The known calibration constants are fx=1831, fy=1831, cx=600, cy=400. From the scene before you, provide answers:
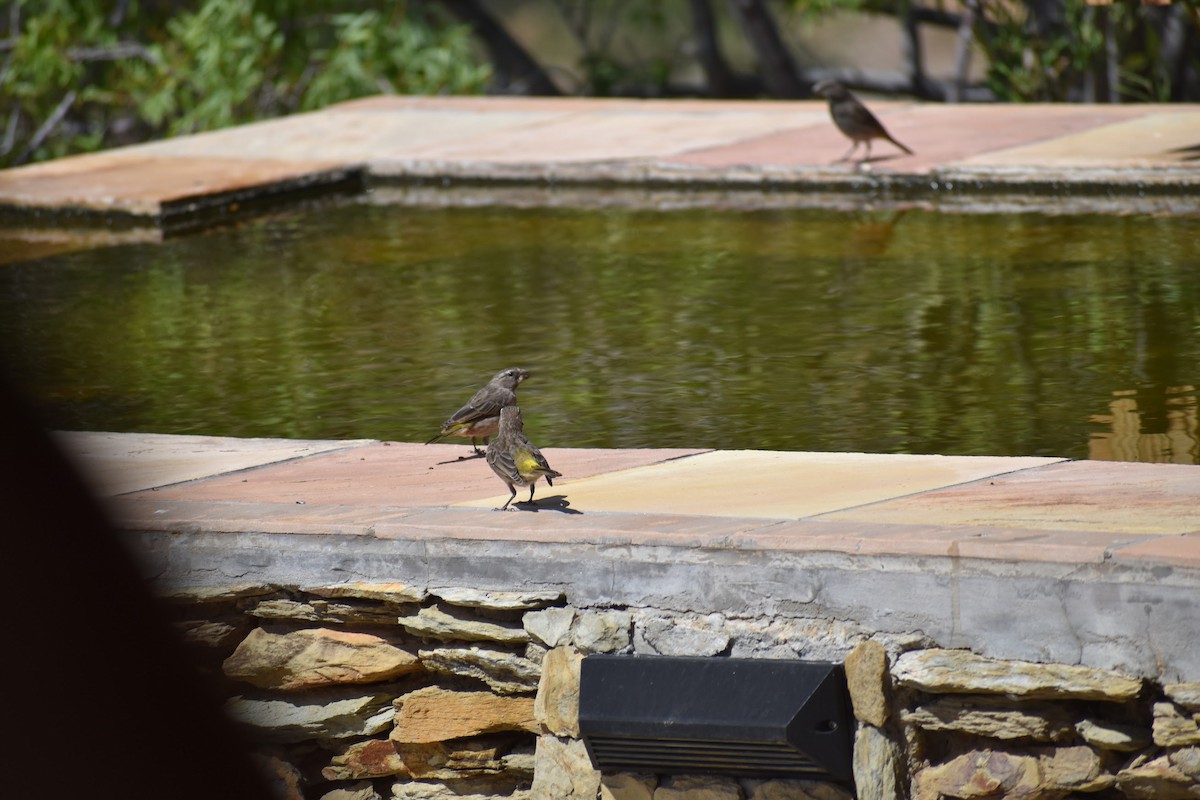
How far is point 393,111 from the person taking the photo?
11.3m

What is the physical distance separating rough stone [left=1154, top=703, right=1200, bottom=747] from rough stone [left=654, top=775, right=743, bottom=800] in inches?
32.2

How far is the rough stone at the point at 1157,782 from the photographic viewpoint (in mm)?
3193

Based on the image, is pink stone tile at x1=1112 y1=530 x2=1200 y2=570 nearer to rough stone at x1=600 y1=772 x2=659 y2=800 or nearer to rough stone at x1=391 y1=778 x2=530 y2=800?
rough stone at x1=600 y1=772 x2=659 y2=800

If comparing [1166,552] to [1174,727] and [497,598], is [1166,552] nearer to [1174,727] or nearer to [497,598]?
[1174,727]

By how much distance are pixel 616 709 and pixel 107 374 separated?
3.13m

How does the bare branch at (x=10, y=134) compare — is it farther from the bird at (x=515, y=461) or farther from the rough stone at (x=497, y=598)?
the rough stone at (x=497, y=598)

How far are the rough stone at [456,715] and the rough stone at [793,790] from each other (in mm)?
502

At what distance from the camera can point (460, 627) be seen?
3742 millimetres

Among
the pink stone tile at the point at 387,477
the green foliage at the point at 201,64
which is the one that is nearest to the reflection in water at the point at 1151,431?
the pink stone tile at the point at 387,477

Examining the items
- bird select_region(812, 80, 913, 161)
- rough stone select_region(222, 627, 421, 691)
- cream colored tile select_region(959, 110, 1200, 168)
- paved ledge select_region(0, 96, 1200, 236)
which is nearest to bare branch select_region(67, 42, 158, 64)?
paved ledge select_region(0, 96, 1200, 236)

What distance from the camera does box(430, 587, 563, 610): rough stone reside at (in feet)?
12.0

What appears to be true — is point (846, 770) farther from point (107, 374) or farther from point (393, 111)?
point (393, 111)

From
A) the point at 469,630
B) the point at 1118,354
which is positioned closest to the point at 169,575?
the point at 469,630

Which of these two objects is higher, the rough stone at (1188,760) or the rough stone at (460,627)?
the rough stone at (460,627)
